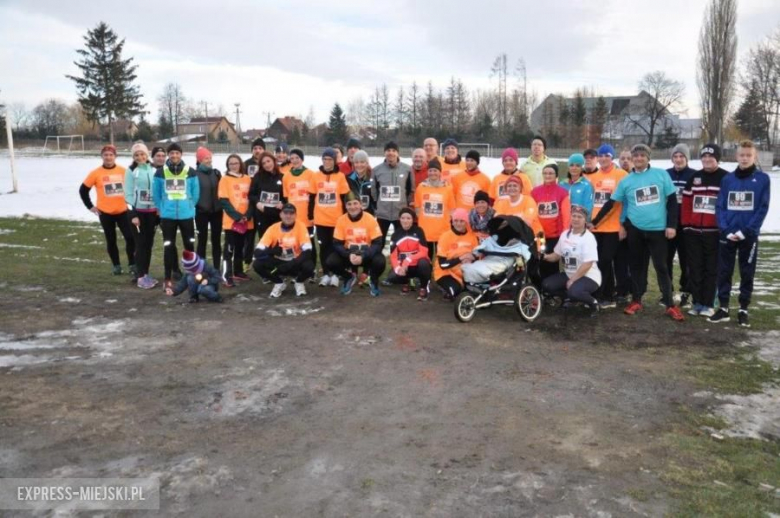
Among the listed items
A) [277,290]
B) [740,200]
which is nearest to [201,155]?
[277,290]

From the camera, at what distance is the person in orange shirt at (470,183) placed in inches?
329

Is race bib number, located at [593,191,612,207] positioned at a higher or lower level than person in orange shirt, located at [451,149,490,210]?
lower

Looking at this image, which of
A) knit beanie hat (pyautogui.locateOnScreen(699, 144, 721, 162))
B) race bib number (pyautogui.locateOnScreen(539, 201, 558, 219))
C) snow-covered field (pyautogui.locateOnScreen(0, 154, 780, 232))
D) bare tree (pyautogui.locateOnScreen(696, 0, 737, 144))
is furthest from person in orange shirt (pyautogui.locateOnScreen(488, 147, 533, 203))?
bare tree (pyautogui.locateOnScreen(696, 0, 737, 144))

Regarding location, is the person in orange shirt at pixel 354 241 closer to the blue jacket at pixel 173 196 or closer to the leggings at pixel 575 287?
the blue jacket at pixel 173 196

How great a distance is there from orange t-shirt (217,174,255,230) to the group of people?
0.7 inches

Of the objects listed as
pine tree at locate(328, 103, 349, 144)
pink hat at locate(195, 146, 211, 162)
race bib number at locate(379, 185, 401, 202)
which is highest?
pine tree at locate(328, 103, 349, 144)

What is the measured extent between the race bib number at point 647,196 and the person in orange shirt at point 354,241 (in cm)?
338

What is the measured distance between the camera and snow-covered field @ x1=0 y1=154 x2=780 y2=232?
67.1ft

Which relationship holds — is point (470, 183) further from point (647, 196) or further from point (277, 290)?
point (277, 290)

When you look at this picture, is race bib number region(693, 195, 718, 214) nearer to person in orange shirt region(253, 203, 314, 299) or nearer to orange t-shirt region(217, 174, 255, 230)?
person in orange shirt region(253, 203, 314, 299)

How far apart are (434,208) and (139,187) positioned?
439cm

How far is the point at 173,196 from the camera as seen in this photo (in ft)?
27.2

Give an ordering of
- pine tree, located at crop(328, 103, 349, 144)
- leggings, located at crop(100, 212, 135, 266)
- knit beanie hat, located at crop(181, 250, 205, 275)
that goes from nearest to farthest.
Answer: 1. knit beanie hat, located at crop(181, 250, 205, 275)
2. leggings, located at crop(100, 212, 135, 266)
3. pine tree, located at crop(328, 103, 349, 144)

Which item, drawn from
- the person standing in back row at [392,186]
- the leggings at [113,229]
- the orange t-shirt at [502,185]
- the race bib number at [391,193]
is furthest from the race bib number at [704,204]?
the leggings at [113,229]
